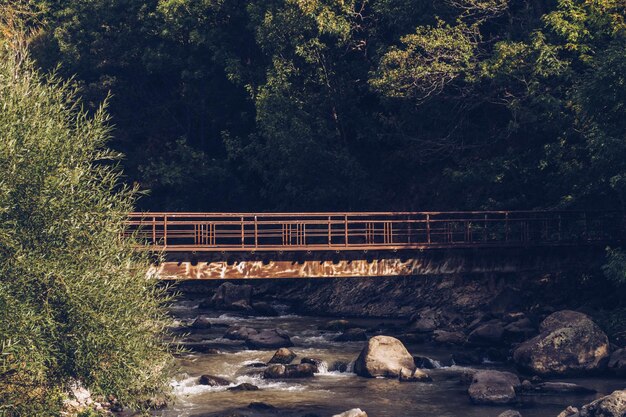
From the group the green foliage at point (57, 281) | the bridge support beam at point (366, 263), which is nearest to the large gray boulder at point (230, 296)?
the bridge support beam at point (366, 263)

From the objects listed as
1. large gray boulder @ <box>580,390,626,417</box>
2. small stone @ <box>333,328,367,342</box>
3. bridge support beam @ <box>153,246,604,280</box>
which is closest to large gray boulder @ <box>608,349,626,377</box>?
large gray boulder @ <box>580,390,626,417</box>

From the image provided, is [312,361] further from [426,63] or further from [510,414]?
[426,63]

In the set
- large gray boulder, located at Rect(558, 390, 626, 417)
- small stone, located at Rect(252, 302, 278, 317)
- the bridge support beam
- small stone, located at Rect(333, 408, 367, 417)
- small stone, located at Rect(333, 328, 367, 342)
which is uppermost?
the bridge support beam

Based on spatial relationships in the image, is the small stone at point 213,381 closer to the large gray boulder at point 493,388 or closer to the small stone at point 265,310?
the large gray boulder at point 493,388

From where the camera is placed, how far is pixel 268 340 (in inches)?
1613

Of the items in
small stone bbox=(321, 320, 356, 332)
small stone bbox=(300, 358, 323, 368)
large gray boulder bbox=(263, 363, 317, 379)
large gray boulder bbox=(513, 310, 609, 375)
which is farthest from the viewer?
small stone bbox=(321, 320, 356, 332)

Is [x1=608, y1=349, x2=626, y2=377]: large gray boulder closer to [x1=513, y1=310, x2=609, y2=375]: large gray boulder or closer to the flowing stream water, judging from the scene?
[x1=513, y1=310, x2=609, y2=375]: large gray boulder

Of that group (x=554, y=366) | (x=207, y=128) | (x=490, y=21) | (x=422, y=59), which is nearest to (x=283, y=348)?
(x=554, y=366)

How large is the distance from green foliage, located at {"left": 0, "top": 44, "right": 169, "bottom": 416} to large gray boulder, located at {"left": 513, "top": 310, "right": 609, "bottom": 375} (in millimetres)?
14926

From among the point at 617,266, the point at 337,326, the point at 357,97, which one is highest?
the point at 357,97

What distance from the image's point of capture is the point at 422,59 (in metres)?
47.3

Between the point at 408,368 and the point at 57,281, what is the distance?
15694 mm

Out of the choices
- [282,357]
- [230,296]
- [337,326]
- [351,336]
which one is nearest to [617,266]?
[351,336]

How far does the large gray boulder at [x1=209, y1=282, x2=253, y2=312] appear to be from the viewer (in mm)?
52331
